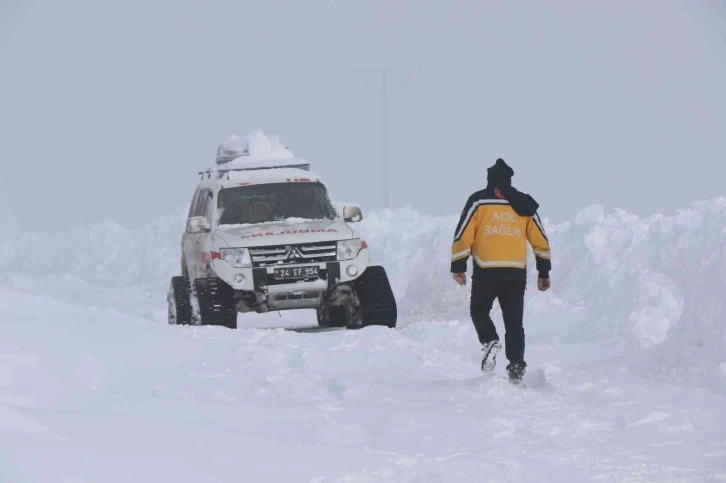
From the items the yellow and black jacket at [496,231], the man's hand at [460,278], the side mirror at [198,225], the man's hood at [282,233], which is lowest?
the man's hood at [282,233]

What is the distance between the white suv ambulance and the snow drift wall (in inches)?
97.2

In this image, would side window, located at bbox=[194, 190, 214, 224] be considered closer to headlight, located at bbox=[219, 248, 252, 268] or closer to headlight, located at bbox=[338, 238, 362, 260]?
headlight, located at bbox=[219, 248, 252, 268]

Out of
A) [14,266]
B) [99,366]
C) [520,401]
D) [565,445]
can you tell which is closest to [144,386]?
[99,366]

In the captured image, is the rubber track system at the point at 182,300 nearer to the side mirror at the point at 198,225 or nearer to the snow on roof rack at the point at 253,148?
the side mirror at the point at 198,225

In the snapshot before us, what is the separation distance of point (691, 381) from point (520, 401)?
1587mm

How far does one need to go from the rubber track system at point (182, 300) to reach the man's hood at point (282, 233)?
0.86 meters

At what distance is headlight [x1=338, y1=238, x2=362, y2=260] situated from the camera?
13.8m

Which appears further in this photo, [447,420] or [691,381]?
[691,381]

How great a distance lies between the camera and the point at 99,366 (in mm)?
9875

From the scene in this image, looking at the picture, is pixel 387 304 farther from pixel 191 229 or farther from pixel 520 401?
pixel 520 401

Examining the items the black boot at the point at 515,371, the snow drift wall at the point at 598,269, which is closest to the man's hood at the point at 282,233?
the snow drift wall at the point at 598,269

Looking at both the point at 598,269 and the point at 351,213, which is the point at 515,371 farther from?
the point at 598,269

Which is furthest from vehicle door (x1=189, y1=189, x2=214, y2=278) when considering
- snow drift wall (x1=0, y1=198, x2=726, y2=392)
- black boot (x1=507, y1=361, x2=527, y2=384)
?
black boot (x1=507, y1=361, x2=527, y2=384)

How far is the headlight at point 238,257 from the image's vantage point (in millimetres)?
13500
